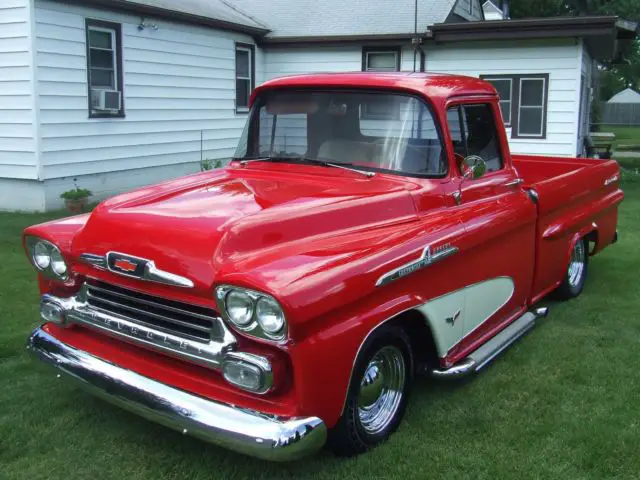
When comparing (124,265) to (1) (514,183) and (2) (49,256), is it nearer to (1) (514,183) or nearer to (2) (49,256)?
(2) (49,256)

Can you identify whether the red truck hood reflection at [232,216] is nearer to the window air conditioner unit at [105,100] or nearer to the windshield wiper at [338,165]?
the windshield wiper at [338,165]

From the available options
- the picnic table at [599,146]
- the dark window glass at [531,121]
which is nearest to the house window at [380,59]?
the dark window glass at [531,121]

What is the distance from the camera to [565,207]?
5359 mm

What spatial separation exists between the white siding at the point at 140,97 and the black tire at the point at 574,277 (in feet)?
25.4

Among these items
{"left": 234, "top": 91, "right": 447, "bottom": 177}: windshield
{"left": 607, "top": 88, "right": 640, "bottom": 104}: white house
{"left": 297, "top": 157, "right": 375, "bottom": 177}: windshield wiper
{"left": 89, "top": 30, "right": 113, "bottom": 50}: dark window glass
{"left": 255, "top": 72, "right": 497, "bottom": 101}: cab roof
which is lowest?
{"left": 297, "top": 157, "right": 375, "bottom": 177}: windshield wiper

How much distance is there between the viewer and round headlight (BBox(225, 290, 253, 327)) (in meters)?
2.87

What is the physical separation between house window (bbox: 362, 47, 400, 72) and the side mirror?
11431mm

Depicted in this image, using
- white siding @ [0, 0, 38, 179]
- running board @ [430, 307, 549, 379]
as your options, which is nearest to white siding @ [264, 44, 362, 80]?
white siding @ [0, 0, 38, 179]

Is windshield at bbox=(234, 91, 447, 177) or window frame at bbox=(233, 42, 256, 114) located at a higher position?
window frame at bbox=(233, 42, 256, 114)

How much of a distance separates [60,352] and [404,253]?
1.81 meters

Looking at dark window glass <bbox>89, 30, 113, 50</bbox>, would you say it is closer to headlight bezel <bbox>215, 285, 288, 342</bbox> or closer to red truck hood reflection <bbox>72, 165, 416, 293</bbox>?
red truck hood reflection <bbox>72, 165, 416, 293</bbox>

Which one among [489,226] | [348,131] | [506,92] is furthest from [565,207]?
[506,92]

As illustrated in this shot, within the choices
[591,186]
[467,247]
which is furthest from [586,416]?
[591,186]

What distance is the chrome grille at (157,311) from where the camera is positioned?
308 cm
